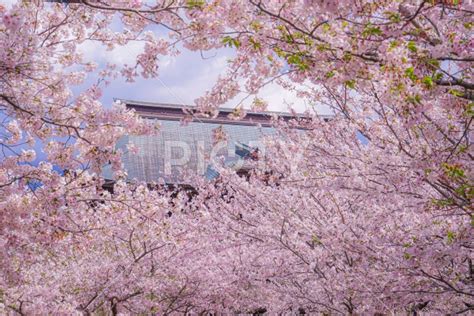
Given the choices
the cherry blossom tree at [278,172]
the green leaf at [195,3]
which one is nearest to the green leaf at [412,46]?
the cherry blossom tree at [278,172]

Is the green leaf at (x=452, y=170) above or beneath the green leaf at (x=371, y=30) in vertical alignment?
beneath

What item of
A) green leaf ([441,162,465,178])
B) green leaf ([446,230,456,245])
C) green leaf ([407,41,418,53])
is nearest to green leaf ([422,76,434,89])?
green leaf ([407,41,418,53])

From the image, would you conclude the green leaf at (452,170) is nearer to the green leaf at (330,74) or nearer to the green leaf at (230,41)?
the green leaf at (330,74)

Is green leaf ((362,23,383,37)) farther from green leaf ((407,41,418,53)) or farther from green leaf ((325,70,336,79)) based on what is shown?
green leaf ((325,70,336,79))

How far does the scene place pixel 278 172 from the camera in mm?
11039

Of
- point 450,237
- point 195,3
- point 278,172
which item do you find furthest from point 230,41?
point 278,172

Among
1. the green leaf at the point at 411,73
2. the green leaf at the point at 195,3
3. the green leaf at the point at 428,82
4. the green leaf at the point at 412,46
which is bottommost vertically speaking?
the green leaf at the point at 428,82

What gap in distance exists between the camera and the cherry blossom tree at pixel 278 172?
369 centimetres

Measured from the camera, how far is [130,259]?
365 inches

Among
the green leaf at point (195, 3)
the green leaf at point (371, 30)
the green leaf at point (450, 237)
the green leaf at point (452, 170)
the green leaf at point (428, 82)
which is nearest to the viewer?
the green leaf at point (428, 82)

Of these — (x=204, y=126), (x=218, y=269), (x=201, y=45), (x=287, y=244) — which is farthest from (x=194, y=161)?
(x=201, y=45)

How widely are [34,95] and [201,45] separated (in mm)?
1837

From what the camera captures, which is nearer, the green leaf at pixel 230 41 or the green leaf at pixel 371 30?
the green leaf at pixel 371 30

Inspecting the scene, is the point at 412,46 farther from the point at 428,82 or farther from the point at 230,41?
the point at 230,41
